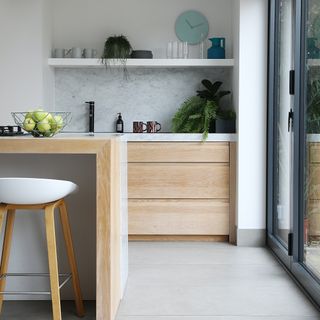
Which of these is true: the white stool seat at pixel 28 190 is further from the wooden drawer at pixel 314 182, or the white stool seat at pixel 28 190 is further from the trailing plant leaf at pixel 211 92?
the trailing plant leaf at pixel 211 92

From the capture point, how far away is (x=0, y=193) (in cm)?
271

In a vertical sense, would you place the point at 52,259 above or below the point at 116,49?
below

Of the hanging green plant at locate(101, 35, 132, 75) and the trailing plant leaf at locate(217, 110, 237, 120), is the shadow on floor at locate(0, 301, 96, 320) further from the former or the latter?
the hanging green plant at locate(101, 35, 132, 75)

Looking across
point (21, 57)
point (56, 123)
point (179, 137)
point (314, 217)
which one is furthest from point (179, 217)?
point (56, 123)

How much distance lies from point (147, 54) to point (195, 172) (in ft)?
4.17

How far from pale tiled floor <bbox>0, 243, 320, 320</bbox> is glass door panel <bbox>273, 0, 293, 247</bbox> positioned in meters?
0.33

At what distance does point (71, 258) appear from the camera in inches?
122

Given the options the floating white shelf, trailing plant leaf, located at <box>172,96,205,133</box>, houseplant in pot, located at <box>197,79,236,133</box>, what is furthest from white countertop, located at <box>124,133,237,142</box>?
the floating white shelf

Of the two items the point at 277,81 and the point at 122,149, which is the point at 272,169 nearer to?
the point at 277,81

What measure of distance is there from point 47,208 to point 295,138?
1.88 metres

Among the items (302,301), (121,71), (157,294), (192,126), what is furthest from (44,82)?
(302,301)

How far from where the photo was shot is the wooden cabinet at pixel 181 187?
5.26m

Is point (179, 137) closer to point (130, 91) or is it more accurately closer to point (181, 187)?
point (181, 187)

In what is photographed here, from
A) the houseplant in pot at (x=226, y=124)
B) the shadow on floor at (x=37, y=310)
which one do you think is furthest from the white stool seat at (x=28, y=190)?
the houseplant in pot at (x=226, y=124)
